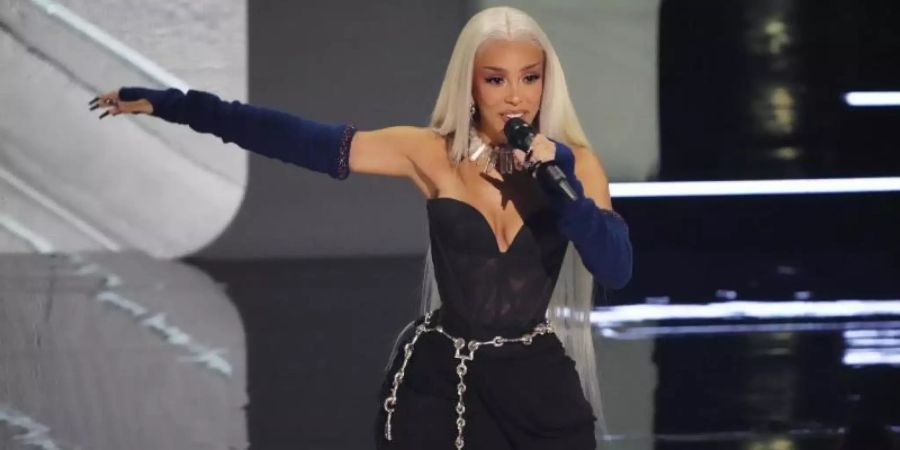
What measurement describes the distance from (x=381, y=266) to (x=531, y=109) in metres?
3.13

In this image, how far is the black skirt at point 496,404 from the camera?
1.52 m

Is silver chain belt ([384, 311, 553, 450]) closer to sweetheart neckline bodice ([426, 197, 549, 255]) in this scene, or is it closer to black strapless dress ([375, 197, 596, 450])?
black strapless dress ([375, 197, 596, 450])

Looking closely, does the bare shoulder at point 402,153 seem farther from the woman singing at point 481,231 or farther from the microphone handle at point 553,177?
the microphone handle at point 553,177

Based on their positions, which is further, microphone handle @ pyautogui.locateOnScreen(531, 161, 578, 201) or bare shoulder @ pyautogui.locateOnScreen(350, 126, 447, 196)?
bare shoulder @ pyautogui.locateOnScreen(350, 126, 447, 196)

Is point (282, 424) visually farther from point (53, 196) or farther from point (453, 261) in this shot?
point (53, 196)

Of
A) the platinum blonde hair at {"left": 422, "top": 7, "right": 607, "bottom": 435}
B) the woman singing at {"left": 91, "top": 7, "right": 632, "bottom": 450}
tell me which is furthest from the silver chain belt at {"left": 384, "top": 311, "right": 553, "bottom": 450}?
the platinum blonde hair at {"left": 422, "top": 7, "right": 607, "bottom": 435}

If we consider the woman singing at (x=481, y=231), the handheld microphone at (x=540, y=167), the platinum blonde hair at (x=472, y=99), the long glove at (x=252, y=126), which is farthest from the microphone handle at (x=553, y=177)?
the long glove at (x=252, y=126)

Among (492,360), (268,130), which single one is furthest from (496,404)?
(268,130)

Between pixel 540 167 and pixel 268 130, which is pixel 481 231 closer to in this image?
pixel 540 167

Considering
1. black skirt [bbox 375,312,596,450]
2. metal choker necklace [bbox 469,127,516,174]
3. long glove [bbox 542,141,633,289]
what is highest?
metal choker necklace [bbox 469,127,516,174]

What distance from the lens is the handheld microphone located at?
4.53ft

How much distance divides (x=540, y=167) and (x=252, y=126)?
0.46 m

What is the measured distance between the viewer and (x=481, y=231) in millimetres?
1574

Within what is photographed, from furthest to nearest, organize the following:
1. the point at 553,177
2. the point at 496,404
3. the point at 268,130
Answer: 1. the point at 268,130
2. the point at 496,404
3. the point at 553,177
